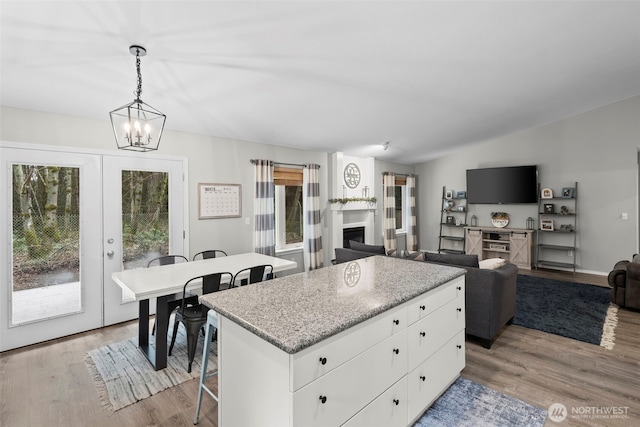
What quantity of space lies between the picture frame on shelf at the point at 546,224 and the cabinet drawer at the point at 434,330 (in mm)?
5021

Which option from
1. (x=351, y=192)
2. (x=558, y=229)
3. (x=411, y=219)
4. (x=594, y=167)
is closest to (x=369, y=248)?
(x=351, y=192)

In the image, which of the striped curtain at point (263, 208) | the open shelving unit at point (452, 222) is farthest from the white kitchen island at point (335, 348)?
the open shelving unit at point (452, 222)

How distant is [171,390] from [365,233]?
199 inches

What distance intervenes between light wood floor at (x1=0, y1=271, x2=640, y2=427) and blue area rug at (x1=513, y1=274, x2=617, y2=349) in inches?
6.7

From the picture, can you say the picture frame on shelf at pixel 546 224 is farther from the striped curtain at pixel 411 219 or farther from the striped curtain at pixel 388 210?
the striped curtain at pixel 388 210

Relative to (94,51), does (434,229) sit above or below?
below

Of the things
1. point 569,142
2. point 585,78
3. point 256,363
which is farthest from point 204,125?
point 569,142

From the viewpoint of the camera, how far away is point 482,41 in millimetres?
2791

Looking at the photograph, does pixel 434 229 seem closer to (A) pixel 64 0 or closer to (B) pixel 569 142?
(B) pixel 569 142

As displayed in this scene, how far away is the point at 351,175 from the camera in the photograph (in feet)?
22.2

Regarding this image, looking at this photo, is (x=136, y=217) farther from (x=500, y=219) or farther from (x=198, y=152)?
(x=500, y=219)

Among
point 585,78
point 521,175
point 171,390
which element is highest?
point 585,78

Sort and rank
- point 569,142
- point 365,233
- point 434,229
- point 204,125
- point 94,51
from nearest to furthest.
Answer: point 94,51
point 204,125
point 569,142
point 365,233
point 434,229

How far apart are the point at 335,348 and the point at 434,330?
1.00 metres
